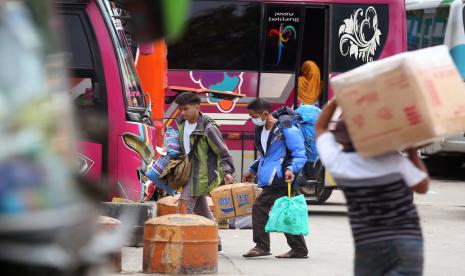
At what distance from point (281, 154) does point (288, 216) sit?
612mm

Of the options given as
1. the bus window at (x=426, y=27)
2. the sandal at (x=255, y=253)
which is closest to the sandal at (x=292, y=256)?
the sandal at (x=255, y=253)

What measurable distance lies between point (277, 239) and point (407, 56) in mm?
8606

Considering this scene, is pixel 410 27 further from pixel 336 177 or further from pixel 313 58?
pixel 336 177

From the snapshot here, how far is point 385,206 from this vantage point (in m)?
5.38

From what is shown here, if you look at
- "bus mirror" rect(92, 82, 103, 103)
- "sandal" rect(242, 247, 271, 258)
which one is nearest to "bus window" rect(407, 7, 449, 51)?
"sandal" rect(242, 247, 271, 258)

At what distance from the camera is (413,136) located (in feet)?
16.8

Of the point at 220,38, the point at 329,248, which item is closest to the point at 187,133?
the point at 329,248

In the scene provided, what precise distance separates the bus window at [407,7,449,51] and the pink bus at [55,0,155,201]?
13.0 metres

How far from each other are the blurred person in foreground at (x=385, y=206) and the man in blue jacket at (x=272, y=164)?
5.58 meters

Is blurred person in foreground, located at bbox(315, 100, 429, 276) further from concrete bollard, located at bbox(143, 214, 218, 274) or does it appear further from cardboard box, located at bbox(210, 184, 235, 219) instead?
cardboard box, located at bbox(210, 184, 235, 219)

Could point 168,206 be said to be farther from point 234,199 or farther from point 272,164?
point 272,164

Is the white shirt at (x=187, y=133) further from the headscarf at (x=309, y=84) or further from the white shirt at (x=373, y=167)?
the headscarf at (x=309, y=84)

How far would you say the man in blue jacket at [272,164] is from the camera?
36.7 ft

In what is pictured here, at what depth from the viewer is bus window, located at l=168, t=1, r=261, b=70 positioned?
1783 centimetres
